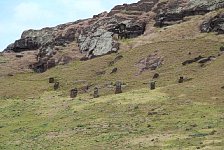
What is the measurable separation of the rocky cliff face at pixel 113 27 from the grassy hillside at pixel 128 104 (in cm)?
732

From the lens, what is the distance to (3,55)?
156250 millimetres

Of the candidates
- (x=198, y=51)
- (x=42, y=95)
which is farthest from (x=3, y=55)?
(x=198, y=51)

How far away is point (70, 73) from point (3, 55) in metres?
46.9

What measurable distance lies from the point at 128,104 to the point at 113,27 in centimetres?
7349

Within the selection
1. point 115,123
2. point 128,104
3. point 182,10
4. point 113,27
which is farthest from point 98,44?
point 115,123

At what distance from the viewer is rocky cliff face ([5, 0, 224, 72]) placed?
135 meters

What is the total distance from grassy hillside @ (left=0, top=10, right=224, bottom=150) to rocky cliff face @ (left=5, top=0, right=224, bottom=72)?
24.0ft

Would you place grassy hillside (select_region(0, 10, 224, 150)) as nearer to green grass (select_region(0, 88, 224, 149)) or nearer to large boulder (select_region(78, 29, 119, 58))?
green grass (select_region(0, 88, 224, 149))

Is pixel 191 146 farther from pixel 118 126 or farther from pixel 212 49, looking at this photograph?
pixel 212 49

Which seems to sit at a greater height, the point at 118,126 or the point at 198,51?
the point at 198,51

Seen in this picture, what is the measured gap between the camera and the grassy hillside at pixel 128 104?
52.3 meters

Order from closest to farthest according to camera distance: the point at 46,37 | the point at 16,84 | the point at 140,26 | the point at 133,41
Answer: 1. the point at 16,84
2. the point at 133,41
3. the point at 140,26
4. the point at 46,37

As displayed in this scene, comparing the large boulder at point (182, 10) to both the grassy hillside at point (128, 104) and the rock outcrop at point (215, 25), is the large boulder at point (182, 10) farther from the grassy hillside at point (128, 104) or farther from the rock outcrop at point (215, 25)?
the rock outcrop at point (215, 25)

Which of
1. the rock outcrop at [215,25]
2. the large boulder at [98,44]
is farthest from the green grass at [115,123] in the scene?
the large boulder at [98,44]
